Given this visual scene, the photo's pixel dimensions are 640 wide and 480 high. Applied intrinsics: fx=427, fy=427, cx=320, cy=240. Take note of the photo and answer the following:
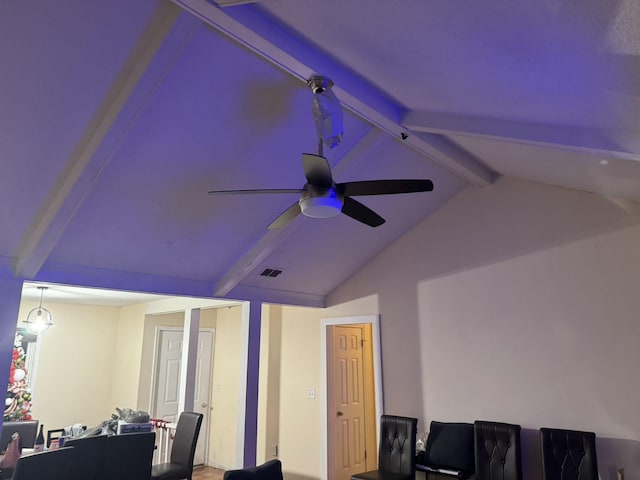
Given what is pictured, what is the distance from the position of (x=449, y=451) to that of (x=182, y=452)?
258cm

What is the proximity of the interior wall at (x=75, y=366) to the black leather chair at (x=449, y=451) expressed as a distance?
5307mm

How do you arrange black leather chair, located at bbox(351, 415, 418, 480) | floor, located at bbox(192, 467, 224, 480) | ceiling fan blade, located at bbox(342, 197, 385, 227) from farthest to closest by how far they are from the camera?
1. floor, located at bbox(192, 467, 224, 480)
2. black leather chair, located at bbox(351, 415, 418, 480)
3. ceiling fan blade, located at bbox(342, 197, 385, 227)

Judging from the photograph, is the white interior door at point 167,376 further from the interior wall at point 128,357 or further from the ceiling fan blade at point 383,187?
the ceiling fan blade at point 383,187

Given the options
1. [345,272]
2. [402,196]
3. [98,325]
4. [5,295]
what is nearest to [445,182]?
[402,196]

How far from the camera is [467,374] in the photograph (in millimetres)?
4207

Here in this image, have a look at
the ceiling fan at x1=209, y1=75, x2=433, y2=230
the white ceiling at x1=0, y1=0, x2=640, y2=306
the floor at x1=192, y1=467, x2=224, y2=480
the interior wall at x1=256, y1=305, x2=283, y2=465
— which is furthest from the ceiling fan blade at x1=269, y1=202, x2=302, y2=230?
the floor at x1=192, y1=467, x2=224, y2=480

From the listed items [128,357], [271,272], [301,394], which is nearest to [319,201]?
[271,272]

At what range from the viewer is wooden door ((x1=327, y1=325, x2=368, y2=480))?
202 inches

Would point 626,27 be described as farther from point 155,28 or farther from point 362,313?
point 362,313

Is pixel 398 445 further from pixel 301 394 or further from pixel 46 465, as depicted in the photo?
pixel 46 465

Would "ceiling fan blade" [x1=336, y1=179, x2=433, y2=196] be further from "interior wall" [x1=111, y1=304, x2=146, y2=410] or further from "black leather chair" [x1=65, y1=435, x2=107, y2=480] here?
"interior wall" [x1=111, y1=304, x2=146, y2=410]

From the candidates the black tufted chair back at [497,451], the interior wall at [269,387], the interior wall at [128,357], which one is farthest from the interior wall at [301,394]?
the interior wall at [128,357]

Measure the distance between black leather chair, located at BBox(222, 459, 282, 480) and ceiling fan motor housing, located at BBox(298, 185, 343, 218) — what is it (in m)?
1.50

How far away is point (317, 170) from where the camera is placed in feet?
7.31
